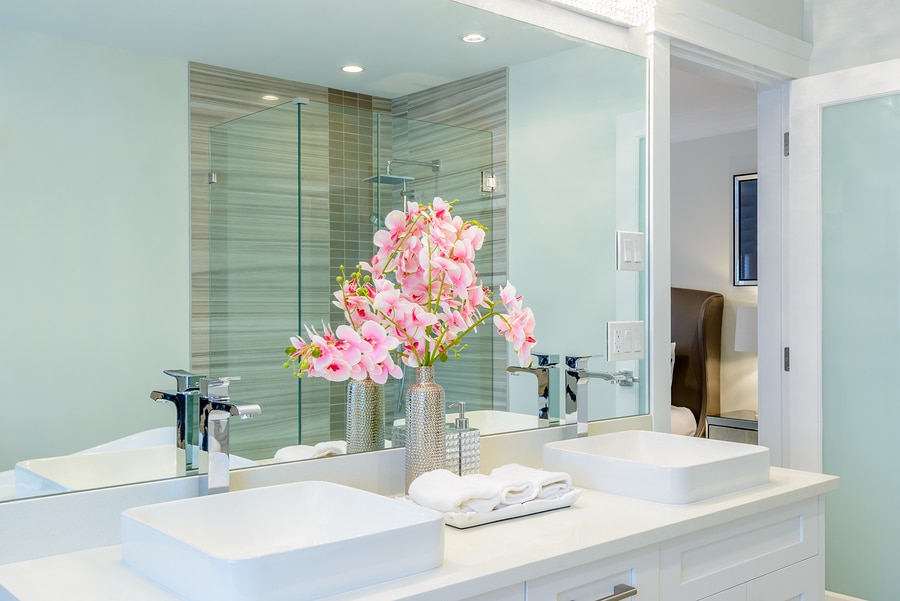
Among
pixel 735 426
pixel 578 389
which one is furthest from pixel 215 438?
pixel 735 426

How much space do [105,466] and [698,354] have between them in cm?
446

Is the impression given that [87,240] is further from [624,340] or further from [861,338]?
[861,338]

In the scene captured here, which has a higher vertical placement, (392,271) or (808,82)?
(808,82)

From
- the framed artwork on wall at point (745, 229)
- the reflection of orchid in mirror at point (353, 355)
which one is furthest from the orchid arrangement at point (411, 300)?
the framed artwork on wall at point (745, 229)

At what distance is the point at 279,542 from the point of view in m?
1.37

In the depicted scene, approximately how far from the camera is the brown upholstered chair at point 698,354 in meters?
5.16

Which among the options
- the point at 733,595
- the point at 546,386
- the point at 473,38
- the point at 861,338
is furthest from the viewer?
the point at 861,338

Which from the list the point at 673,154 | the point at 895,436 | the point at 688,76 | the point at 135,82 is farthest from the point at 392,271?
the point at 673,154

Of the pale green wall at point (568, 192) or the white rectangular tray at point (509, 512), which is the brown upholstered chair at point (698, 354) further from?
the white rectangular tray at point (509, 512)

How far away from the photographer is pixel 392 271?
1685 mm

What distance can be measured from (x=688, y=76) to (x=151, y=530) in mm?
3972

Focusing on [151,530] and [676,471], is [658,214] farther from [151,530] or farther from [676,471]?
[151,530]

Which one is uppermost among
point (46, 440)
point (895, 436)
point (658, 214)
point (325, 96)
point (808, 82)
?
point (808, 82)

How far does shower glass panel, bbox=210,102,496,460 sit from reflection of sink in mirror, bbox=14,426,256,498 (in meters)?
0.16
